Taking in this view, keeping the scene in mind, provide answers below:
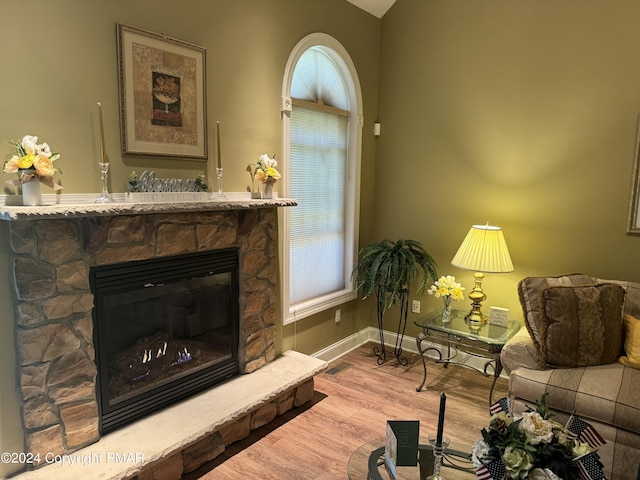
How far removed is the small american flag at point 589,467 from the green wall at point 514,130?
7.07 feet

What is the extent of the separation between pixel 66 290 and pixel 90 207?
417mm

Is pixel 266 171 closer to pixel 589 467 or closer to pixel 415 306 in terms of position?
pixel 415 306

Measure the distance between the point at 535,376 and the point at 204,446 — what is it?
1.90 metres

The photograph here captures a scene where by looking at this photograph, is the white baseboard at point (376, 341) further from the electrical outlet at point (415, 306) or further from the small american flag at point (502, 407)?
the small american flag at point (502, 407)

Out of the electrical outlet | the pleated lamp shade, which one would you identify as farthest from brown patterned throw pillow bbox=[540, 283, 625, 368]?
the electrical outlet

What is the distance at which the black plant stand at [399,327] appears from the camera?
3.76 m

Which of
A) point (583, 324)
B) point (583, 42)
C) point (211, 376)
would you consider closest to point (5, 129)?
point (211, 376)

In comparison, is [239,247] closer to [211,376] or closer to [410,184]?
[211,376]

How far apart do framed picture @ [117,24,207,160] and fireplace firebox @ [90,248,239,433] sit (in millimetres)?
633

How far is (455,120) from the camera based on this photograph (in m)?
3.61

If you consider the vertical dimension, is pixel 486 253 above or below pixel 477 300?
above

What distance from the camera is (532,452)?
1280mm

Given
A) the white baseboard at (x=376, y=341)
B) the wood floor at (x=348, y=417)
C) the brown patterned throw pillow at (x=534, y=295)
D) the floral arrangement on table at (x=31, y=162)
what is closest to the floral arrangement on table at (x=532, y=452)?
the wood floor at (x=348, y=417)

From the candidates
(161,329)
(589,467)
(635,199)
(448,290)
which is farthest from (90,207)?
(635,199)
